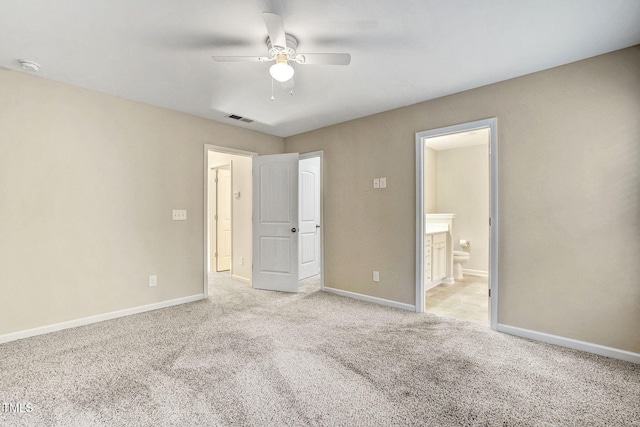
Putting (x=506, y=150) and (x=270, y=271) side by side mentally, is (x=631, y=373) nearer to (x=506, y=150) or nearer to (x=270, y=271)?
(x=506, y=150)

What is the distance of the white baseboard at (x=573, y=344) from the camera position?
2263 mm

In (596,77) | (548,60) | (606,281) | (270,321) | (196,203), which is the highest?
(548,60)

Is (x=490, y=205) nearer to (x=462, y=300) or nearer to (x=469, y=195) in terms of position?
(x=462, y=300)

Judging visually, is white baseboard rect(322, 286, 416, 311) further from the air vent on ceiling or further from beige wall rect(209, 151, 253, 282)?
the air vent on ceiling

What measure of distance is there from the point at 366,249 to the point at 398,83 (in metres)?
2.04

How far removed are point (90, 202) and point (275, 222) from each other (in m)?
2.24

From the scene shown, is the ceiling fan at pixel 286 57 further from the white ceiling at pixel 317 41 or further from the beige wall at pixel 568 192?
the beige wall at pixel 568 192

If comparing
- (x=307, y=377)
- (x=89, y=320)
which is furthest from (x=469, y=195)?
(x=89, y=320)

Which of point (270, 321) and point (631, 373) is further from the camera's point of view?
point (270, 321)

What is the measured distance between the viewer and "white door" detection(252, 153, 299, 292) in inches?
171

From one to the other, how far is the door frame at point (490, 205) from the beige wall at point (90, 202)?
2804 mm

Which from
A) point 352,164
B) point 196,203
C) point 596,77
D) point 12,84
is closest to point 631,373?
point 596,77

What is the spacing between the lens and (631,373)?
2.09 metres

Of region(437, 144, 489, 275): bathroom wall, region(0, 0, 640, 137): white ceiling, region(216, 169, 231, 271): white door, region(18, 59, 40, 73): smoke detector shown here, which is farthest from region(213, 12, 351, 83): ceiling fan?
region(437, 144, 489, 275): bathroom wall
